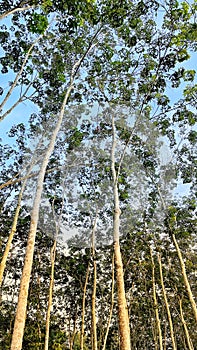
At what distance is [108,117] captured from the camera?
12.1 meters

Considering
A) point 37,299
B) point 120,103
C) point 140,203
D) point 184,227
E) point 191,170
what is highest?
point 120,103

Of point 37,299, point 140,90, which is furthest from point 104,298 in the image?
point 140,90

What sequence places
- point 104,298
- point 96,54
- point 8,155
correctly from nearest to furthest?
1. point 96,54
2. point 8,155
3. point 104,298

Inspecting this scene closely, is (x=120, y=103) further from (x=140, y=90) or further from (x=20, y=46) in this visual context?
(x=20, y=46)

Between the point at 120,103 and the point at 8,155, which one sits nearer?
the point at 120,103

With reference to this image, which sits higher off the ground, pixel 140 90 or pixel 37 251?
pixel 140 90

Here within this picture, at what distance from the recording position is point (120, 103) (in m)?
11.8

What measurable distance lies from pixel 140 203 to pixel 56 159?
415 cm

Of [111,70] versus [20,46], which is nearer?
[20,46]

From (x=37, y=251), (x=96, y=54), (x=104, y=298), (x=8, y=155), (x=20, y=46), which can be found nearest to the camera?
(x=20, y=46)

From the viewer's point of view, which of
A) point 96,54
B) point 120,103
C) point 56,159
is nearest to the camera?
point 96,54

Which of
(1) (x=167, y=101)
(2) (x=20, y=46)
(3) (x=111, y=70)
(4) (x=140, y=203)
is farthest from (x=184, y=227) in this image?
(2) (x=20, y=46)

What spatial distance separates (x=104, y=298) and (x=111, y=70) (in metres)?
14.6

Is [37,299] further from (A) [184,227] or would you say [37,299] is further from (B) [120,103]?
(B) [120,103]
